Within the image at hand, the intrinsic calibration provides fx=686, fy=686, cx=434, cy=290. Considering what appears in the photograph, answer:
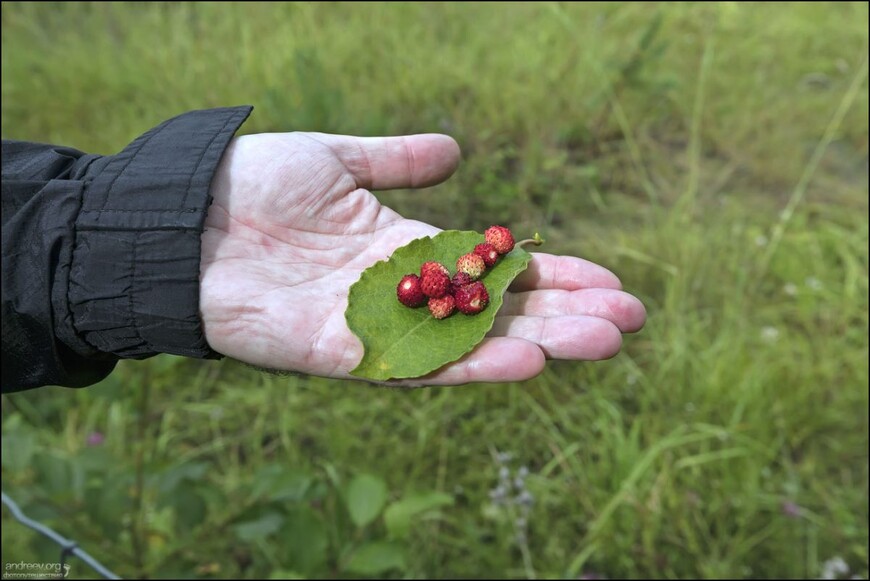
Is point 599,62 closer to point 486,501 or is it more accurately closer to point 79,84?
point 486,501

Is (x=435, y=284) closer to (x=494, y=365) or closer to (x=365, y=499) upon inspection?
(x=494, y=365)

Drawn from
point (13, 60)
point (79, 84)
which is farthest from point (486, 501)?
point (13, 60)

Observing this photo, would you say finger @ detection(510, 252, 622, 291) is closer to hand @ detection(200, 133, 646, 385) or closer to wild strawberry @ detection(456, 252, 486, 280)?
hand @ detection(200, 133, 646, 385)

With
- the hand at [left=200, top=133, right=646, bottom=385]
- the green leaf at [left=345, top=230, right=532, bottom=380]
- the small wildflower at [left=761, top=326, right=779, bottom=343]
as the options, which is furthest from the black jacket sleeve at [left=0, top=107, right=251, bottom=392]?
the small wildflower at [left=761, top=326, right=779, bottom=343]

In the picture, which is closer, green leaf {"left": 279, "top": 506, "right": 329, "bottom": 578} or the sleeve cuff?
the sleeve cuff

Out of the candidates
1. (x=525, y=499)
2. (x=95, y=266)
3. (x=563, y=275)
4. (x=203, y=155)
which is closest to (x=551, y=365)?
(x=525, y=499)

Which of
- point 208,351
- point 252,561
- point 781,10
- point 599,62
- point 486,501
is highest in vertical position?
point 781,10
